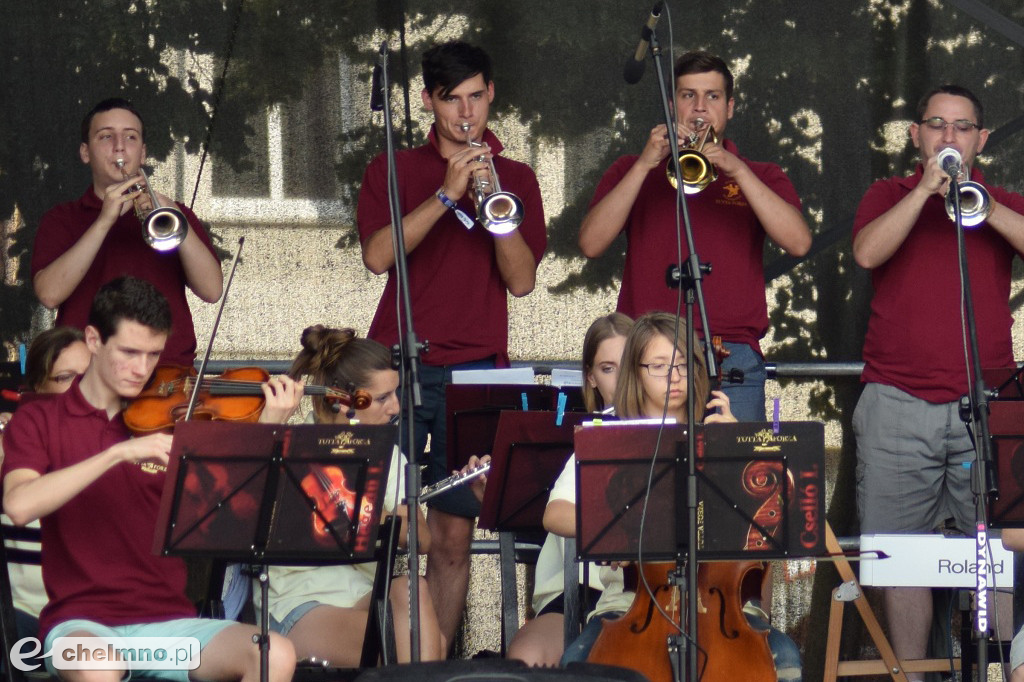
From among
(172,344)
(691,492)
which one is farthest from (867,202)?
(172,344)

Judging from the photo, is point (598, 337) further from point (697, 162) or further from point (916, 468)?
point (916, 468)

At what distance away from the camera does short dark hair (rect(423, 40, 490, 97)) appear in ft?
15.9

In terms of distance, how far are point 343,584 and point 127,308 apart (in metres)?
0.96

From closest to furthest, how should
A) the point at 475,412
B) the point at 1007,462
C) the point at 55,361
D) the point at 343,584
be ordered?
the point at 1007,462, the point at 343,584, the point at 475,412, the point at 55,361

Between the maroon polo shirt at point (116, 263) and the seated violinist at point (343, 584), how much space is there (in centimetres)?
67

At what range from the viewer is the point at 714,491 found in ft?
11.1

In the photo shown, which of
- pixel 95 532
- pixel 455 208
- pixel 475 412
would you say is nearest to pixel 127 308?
pixel 95 532

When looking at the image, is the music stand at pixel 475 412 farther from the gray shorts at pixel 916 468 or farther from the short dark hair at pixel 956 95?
the short dark hair at pixel 956 95

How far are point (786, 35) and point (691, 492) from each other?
9.91 ft

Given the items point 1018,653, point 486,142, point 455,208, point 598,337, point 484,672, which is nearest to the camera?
point 484,672

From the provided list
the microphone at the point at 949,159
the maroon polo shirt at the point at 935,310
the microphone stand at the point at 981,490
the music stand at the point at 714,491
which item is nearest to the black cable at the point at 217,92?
the maroon polo shirt at the point at 935,310

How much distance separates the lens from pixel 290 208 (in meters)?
5.80

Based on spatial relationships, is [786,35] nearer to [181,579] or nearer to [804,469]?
[804,469]

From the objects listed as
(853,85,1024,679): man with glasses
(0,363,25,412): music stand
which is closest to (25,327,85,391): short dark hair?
(0,363,25,412): music stand
